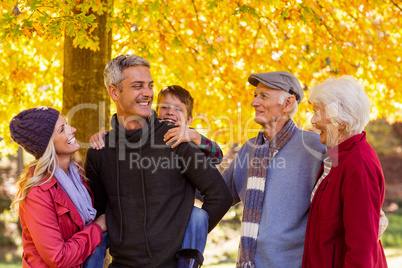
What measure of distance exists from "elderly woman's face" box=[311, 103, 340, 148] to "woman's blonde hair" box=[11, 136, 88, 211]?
1.77 m

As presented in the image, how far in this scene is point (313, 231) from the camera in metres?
2.83

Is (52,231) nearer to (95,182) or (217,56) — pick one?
(95,182)

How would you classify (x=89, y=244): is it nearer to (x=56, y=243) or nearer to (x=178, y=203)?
(x=56, y=243)

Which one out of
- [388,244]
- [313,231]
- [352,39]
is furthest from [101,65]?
[388,244]

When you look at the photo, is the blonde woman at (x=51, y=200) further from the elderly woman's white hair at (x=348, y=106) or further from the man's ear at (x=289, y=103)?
the elderly woman's white hair at (x=348, y=106)

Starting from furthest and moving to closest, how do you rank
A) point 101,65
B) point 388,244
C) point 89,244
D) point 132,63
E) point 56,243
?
point 388,244 → point 101,65 → point 132,63 → point 89,244 → point 56,243

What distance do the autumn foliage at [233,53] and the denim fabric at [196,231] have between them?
2055 millimetres

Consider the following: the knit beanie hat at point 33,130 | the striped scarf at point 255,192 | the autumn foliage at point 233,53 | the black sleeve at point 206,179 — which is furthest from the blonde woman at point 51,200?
the autumn foliage at point 233,53

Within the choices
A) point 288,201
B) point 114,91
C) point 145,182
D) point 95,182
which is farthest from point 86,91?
point 288,201

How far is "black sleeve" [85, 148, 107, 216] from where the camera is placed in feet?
10.5

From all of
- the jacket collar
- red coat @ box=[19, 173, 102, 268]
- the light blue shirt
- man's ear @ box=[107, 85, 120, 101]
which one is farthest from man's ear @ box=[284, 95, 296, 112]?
red coat @ box=[19, 173, 102, 268]

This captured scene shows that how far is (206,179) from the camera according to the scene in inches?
118

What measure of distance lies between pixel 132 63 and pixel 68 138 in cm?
70

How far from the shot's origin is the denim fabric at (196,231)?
9.79ft
